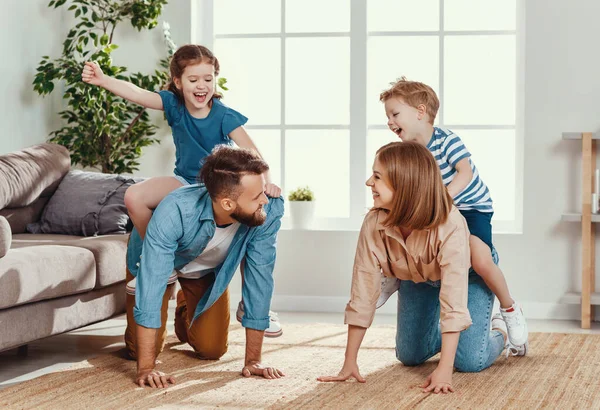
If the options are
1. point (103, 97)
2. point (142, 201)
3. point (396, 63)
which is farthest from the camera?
point (396, 63)

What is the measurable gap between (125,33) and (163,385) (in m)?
2.72

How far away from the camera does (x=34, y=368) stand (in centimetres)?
312

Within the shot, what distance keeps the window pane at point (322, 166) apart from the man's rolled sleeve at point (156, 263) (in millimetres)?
2188

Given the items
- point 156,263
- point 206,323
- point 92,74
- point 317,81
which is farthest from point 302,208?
point 156,263

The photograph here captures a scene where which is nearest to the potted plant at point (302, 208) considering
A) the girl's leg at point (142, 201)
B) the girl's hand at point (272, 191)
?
the girl's leg at point (142, 201)

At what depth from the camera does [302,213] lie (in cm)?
462

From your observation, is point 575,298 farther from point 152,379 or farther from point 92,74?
point 92,74

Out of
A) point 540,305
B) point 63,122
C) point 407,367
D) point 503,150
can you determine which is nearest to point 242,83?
point 63,122

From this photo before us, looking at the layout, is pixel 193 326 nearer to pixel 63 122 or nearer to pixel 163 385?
pixel 163 385

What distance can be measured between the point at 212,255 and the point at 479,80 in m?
2.28

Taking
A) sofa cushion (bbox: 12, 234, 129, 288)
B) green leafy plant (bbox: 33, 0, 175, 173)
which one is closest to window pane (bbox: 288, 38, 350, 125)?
green leafy plant (bbox: 33, 0, 175, 173)

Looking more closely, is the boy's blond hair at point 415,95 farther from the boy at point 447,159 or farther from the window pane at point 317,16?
the window pane at point 317,16

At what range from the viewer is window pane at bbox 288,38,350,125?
480cm

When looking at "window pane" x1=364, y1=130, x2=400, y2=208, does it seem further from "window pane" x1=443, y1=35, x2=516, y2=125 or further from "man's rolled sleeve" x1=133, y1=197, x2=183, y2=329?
"man's rolled sleeve" x1=133, y1=197, x2=183, y2=329
